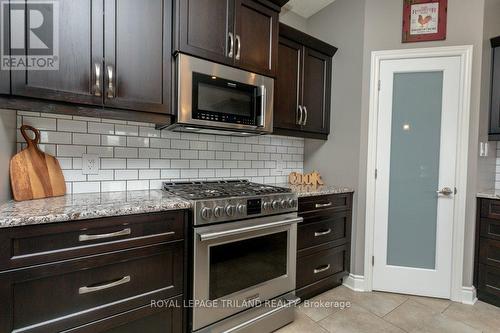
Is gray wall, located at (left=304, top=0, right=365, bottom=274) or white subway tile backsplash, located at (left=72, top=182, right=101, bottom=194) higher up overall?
gray wall, located at (left=304, top=0, right=365, bottom=274)

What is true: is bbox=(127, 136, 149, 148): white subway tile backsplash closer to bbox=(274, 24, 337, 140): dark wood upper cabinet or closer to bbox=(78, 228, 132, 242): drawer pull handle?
bbox=(78, 228, 132, 242): drawer pull handle

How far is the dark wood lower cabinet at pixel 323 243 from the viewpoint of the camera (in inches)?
88.3

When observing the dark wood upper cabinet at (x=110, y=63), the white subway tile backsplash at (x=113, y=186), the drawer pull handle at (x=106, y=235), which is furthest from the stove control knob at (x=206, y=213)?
the white subway tile backsplash at (x=113, y=186)

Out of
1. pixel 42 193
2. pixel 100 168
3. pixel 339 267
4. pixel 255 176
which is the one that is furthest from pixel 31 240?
pixel 339 267

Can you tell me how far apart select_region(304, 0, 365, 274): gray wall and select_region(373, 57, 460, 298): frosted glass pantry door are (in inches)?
8.7

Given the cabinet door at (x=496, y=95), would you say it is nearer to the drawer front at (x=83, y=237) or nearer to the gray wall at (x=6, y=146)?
the drawer front at (x=83, y=237)

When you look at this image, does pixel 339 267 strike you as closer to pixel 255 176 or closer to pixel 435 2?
pixel 255 176

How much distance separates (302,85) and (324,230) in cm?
141

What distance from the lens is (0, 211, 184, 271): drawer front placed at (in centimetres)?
112

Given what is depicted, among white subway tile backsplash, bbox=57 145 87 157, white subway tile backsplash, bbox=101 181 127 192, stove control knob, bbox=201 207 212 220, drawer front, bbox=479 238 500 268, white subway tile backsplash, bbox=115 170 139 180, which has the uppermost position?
white subway tile backsplash, bbox=57 145 87 157

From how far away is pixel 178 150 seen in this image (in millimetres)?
2219

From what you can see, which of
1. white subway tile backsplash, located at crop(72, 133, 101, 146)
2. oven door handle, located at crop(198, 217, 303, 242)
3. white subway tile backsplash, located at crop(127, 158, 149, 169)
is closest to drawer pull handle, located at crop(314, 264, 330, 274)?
oven door handle, located at crop(198, 217, 303, 242)

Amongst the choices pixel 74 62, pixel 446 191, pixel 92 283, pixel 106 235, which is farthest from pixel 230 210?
pixel 446 191

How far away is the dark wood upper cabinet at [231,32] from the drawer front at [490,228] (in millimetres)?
2301
